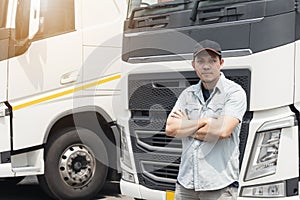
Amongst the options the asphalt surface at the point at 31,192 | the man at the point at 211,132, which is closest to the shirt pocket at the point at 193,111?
the man at the point at 211,132

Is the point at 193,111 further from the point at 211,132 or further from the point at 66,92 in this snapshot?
the point at 66,92

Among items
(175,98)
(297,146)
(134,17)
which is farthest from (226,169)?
(134,17)

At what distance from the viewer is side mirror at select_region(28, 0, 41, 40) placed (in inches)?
222

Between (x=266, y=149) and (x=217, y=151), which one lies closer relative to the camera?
(x=217, y=151)

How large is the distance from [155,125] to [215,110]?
1.21 metres

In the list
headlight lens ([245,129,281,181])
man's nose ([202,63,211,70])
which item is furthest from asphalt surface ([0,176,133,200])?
man's nose ([202,63,211,70])

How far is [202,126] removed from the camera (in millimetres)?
3537

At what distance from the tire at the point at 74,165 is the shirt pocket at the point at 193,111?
286 cm

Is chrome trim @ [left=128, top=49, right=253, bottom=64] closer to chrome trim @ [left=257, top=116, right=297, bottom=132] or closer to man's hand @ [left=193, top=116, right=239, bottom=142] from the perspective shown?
chrome trim @ [left=257, top=116, right=297, bottom=132]

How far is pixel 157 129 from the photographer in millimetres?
4680

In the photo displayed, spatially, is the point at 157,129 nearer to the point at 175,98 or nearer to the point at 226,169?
the point at 175,98

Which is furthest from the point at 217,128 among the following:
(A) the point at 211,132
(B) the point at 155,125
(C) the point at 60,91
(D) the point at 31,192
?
(D) the point at 31,192

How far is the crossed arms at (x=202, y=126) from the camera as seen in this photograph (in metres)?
3.44

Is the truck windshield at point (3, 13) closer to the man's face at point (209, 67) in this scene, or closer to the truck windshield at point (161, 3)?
the truck windshield at point (161, 3)
